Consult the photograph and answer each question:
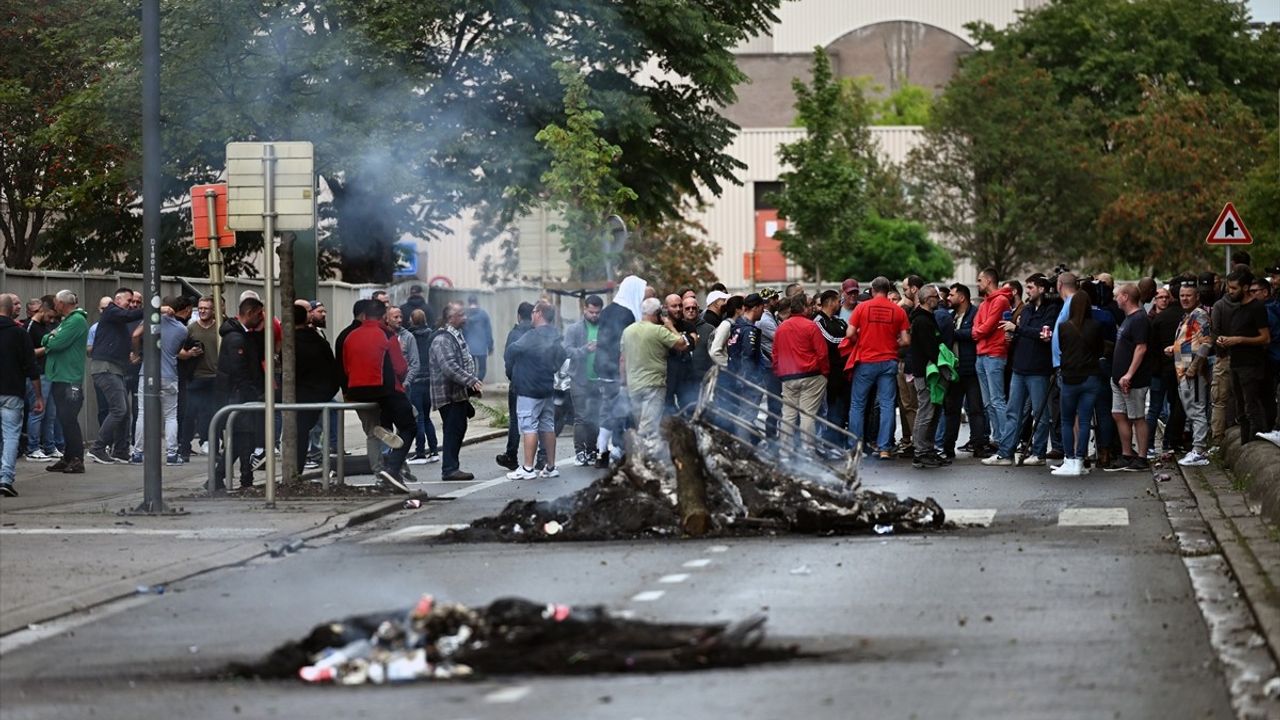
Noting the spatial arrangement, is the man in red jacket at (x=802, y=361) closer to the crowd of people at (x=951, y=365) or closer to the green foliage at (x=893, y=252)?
the crowd of people at (x=951, y=365)

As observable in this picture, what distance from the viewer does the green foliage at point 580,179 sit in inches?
1291

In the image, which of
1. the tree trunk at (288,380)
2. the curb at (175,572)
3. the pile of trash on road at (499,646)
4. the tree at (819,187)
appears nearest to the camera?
the pile of trash on road at (499,646)

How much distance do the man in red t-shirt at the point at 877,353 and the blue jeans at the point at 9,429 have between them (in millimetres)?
7824

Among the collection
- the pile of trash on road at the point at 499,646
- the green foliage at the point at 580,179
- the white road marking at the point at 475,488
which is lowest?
the white road marking at the point at 475,488

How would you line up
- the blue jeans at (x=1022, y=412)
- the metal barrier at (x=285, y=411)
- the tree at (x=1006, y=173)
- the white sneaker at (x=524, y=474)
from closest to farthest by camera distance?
the metal barrier at (x=285, y=411)
the white sneaker at (x=524, y=474)
the blue jeans at (x=1022, y=412)
the tree at (x=1006, y=173)

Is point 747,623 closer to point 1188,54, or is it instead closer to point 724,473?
point 724,473

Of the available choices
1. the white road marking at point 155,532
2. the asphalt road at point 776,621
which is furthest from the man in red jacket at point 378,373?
the white road marking at point 155,532

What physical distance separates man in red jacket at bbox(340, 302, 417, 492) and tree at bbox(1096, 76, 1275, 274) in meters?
43.5

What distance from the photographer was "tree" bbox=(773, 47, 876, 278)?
57031 mm

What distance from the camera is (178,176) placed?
109 ft

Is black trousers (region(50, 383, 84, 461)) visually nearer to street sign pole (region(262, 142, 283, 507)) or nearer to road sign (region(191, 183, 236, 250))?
road sign (region(191, 183, 236, 250))

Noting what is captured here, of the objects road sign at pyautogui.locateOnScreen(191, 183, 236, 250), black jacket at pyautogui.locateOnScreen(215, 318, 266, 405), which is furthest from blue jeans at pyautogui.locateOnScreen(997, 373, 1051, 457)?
road sign at pyautogui.locateOnScreen(191, 183, 236, 250)

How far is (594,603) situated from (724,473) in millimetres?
4084

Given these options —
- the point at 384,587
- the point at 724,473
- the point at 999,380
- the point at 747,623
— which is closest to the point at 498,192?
the point at 999,380
